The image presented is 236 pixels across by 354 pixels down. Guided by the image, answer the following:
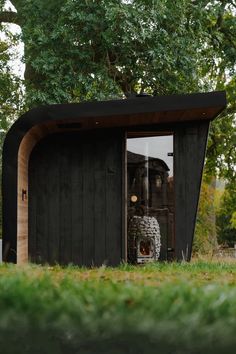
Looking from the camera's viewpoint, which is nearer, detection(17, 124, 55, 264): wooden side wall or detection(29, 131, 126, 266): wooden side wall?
detection(17, 124, 55, 264): wooden side wall

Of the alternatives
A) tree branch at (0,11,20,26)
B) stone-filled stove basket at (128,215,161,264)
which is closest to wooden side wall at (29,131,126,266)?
stone-filled stove basket at (128,215,161,264)

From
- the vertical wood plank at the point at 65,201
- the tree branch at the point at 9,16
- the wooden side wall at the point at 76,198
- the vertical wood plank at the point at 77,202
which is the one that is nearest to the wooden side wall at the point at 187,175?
the wooden side wall at the point at 76,198

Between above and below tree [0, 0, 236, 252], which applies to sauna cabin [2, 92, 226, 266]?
below

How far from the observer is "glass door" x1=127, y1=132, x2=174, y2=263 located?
879 centimetres

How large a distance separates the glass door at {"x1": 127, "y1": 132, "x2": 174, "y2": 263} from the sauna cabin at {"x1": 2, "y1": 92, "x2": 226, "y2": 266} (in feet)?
0.05

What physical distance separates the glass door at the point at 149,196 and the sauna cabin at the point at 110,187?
0.05ft

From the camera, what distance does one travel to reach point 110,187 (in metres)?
8.69

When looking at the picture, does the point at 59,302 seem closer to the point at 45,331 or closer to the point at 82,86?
the point at 45,331

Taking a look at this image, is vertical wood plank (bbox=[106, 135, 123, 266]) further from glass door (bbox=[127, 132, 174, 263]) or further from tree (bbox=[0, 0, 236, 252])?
tree (bbox=[0, 0, 236, 252])

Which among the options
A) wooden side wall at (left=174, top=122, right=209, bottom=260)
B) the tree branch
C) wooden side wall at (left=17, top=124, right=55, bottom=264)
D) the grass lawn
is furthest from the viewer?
the tree branch

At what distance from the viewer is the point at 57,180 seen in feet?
28.7

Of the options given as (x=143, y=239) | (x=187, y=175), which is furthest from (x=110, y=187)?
(x=187, y=175)

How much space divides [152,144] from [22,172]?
1885 mm

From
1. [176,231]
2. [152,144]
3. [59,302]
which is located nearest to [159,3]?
[152,144]
